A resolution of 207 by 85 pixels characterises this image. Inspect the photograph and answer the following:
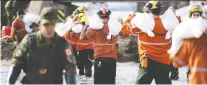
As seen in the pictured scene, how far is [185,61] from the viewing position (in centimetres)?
607

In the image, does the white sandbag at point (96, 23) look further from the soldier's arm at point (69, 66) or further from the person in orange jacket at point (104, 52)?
the soldier's arm at point (69, 66)

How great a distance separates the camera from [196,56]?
236 inches

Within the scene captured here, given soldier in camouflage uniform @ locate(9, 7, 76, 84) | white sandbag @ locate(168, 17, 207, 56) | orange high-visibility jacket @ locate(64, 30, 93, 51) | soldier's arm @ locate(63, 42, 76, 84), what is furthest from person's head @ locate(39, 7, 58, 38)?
orange high-visibility jacket @ locate(64, 30, 93, 51)

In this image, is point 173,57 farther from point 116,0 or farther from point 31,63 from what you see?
point 116,0

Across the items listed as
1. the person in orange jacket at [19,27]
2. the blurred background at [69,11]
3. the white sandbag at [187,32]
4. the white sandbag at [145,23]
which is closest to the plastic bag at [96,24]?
the white sandbag at [145,23]

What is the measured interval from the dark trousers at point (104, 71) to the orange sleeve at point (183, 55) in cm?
279

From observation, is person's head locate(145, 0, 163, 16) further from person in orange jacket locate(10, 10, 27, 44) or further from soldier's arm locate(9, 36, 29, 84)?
person in orange jacket locate(10, 10, 27, 44)

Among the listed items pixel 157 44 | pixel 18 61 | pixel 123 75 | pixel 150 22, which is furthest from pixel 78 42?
pixel 18 61

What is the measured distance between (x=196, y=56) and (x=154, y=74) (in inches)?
60.2

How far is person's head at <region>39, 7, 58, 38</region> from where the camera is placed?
18.0ft

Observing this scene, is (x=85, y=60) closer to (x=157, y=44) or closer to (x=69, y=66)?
(x=157, y=44)

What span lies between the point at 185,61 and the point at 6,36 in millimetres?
11414

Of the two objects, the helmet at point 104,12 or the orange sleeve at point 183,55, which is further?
the helmet at point 104,12

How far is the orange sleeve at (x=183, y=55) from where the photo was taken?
5.99m
